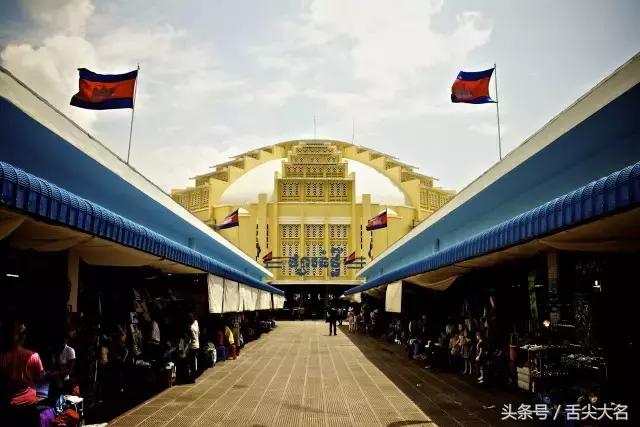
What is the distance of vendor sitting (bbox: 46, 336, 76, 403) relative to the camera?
22.4 ft

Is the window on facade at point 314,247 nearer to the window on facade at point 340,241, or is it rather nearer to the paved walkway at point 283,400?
the window on facade at point 340,241

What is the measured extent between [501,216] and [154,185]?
8487 millimetres

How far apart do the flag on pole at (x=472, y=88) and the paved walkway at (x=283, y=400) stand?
24.5 ft

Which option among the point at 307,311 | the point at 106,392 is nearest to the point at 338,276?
the point at 307,311

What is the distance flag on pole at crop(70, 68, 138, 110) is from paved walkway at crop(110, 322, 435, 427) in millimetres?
6633

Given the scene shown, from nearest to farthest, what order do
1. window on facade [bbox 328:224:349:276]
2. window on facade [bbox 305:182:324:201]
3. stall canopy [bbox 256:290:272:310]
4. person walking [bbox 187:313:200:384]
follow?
person walking [bbox 187:313:200:384], stall canopy [bbox 256:290:272:310], window on facade [bbox 328:224:349:276], window on facade [bbox 305:182:324:201]

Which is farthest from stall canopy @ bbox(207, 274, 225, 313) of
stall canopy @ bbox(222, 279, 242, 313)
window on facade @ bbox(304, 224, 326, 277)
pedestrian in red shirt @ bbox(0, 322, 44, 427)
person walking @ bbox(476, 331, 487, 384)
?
window on facade @ bbox(304, 224, 326, 277)

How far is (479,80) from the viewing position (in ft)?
46.2

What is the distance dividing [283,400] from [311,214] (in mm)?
41617

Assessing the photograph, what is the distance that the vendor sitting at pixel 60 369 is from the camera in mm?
6839

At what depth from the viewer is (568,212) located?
6180 mm

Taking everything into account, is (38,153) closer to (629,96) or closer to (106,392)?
(106,392)

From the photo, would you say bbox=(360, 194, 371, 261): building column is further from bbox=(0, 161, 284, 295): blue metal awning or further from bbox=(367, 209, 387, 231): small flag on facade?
bbox=(0, 161, 284, 295): blue metal awning

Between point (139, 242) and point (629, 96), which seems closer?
point (629, 96)
